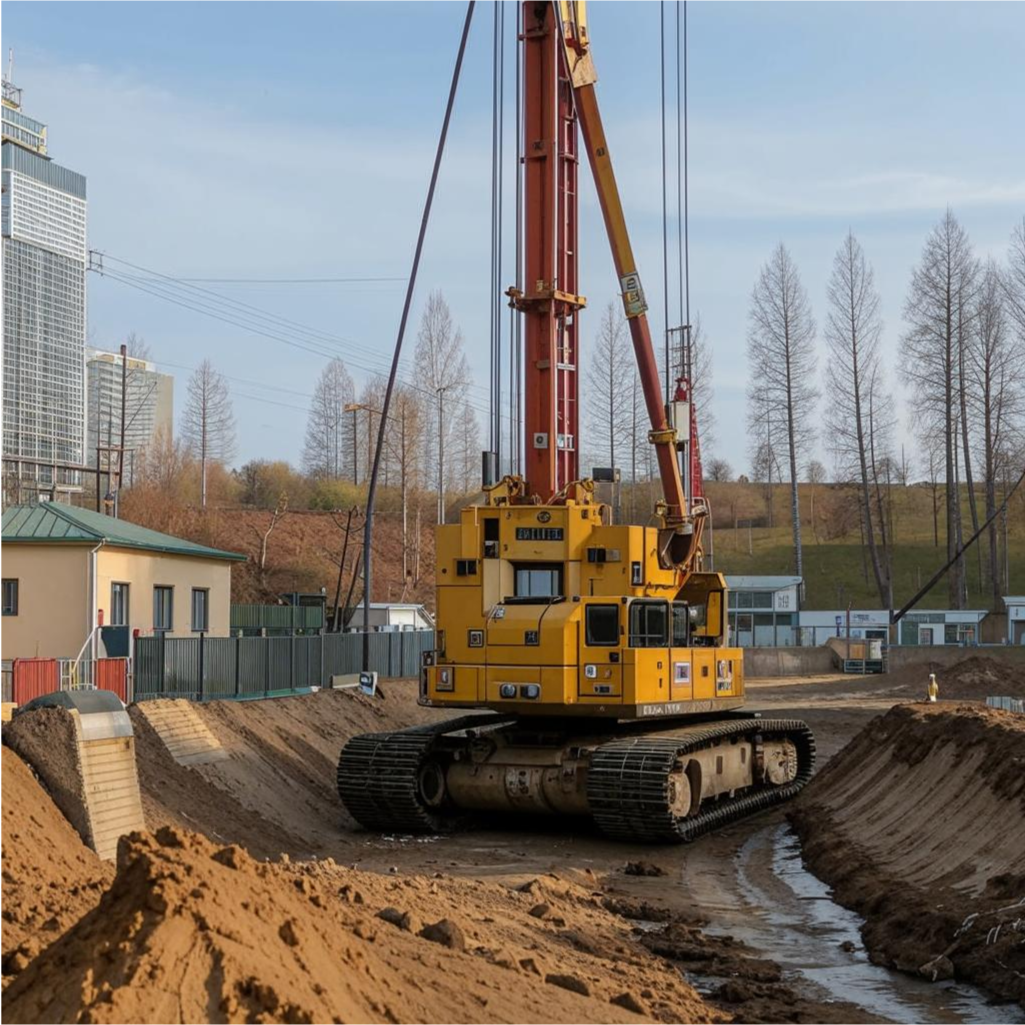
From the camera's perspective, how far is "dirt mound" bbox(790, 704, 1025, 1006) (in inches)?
437

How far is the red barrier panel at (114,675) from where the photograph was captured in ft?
78.2

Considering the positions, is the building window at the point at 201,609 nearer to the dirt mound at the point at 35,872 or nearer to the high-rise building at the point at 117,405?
the dirt mound at the point at 35,872

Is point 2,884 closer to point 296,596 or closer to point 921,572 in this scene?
point 296,596

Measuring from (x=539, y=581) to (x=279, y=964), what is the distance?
11982 mm

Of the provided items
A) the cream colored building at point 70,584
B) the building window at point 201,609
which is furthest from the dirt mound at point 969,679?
the cream colored building at point 70,584

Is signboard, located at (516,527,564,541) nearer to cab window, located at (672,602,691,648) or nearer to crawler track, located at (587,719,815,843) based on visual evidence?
cab window, located at (672,602,691,648)

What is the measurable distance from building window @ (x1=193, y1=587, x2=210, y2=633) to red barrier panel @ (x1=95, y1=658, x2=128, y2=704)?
1283 cm

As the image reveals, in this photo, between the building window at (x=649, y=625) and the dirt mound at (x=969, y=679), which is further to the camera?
the dirt mound at (x=969, y=679)

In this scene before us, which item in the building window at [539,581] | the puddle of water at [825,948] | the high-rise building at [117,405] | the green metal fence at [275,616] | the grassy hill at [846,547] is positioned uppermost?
the high-rise building at [117,405]

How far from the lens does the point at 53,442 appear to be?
7156cm

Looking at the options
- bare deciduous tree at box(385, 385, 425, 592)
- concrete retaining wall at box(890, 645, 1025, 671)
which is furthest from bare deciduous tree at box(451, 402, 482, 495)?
concrete retaining wall at box(890, 645, 1025, 671)

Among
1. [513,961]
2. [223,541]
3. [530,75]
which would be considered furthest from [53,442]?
[513,961]

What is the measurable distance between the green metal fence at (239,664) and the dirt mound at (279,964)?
14.7 meters

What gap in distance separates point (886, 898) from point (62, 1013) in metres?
9.35
